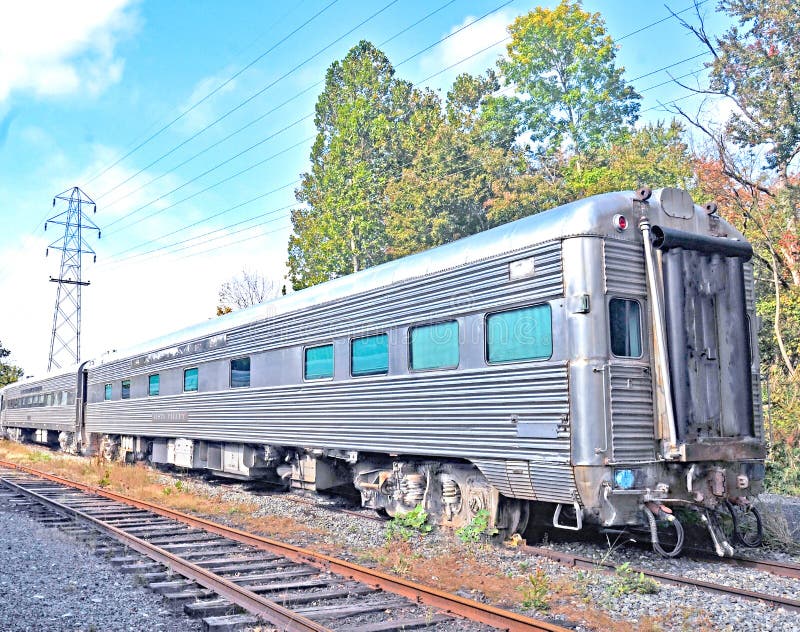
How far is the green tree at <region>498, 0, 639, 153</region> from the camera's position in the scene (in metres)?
34.0

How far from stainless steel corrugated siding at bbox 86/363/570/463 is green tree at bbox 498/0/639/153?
79.7 feet

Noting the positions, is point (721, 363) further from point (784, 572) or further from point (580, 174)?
point (580, 174)

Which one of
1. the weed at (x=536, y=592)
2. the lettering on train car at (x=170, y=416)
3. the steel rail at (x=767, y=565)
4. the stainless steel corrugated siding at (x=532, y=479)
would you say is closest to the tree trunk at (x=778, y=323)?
the steel rail at (x=767, y=565)

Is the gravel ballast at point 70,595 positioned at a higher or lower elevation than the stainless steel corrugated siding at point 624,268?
lower

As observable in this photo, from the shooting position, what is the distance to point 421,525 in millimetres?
9000

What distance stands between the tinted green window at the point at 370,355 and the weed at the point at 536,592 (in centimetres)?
382

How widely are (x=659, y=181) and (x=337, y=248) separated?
13597 mm

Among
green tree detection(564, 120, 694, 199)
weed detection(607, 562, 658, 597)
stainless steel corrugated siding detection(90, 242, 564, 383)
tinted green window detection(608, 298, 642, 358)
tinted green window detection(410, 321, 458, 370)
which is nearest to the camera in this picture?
weed detection(607, 562, 658, 597)

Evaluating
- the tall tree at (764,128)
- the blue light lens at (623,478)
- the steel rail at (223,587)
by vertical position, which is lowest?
the steel rail at (223,587)

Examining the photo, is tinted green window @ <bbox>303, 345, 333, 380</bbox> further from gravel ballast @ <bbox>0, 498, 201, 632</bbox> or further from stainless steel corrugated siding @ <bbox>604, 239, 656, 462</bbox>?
stainless steel corrugated siding @ <bbox>604, 239, 656, 462</bbox>

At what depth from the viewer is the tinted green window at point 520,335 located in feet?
24.4

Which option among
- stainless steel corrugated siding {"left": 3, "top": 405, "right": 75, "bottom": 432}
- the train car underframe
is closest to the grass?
the train car underframe

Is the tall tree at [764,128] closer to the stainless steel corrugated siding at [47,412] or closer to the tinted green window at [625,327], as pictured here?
the tinted green window at [625,327]

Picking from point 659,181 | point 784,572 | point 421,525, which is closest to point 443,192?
point 659,181
